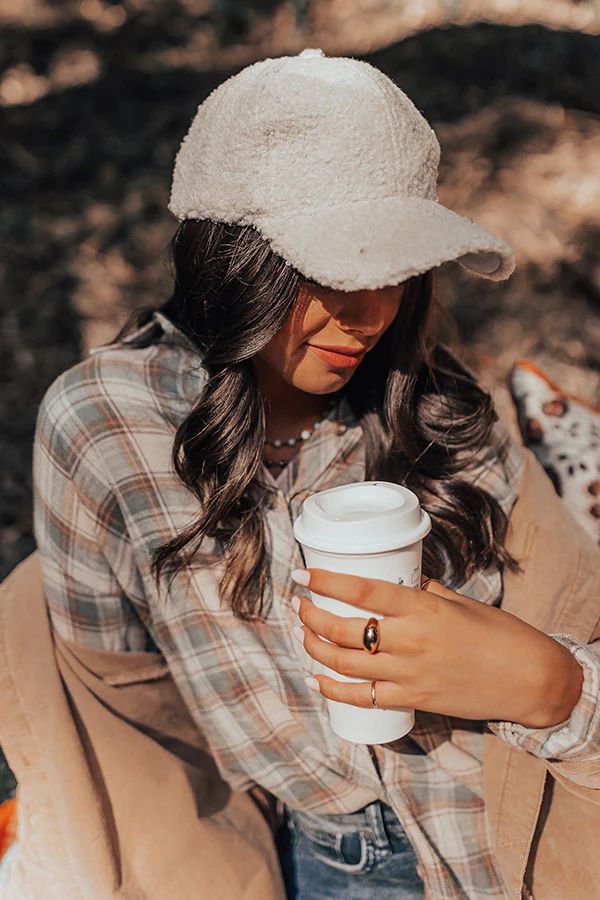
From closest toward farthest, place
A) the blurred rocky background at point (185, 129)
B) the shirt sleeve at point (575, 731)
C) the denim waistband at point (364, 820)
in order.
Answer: the shirt sleeve at point (575, 731), the denim waistband at point (364, 820), the blurred rocky background at point (185, 129)

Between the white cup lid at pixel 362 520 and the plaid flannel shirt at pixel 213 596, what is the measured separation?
360 mm

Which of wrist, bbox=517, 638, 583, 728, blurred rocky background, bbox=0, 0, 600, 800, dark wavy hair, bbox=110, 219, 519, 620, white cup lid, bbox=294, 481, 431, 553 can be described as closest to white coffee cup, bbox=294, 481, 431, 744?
white cup lid, bbox=294, 481, 431, 553

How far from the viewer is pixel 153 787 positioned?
58.1 inches

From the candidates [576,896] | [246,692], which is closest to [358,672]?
[246,692]

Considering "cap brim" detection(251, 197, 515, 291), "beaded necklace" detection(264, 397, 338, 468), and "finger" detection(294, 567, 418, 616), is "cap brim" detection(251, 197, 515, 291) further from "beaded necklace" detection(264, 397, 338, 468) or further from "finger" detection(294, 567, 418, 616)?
"beaded necklace" detection(264, 397, 338, 468)

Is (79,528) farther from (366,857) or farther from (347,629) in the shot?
(366,857)

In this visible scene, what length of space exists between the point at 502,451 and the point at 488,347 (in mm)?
2152

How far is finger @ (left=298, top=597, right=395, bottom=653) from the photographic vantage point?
103 centimetres

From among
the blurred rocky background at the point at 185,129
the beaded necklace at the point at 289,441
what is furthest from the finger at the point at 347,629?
the blurred rocky background at the point at 185,129

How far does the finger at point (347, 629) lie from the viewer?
3.38ft

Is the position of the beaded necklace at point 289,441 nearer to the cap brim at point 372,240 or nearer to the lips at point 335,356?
the lips at point 335,356

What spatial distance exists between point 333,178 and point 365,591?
0.54m

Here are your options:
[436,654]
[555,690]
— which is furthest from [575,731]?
[436,654]

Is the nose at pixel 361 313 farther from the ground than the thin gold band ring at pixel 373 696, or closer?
farther from the ground
